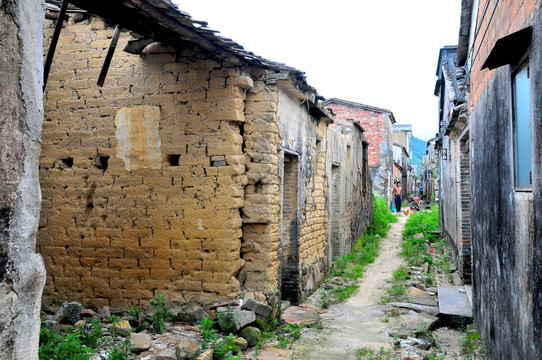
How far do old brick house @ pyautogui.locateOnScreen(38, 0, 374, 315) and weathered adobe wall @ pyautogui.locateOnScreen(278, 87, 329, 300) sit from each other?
264 millimetres

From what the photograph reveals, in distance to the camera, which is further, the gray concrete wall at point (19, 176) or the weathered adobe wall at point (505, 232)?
the weathered adobe wall at point (505, 232)

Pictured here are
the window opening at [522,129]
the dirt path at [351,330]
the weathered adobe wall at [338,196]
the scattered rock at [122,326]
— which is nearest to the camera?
the window opening at [522,129]

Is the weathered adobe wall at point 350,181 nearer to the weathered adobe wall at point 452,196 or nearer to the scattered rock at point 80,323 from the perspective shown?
the weathered adobe wall at point 452,196

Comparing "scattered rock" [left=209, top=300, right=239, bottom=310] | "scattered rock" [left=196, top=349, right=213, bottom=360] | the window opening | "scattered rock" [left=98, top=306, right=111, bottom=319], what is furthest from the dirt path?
the window opening

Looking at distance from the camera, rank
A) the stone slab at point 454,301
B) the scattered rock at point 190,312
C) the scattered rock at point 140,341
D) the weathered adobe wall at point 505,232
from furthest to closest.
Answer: the stone slab at point 454,301 → the scattered rock at point 190,312 → the scattered rock at point 140,341 → the weathered adobe wall at point 505,232

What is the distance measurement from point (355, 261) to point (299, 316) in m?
4.75

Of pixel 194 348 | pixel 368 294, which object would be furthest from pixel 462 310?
pixel 194 348

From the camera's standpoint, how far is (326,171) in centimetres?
944

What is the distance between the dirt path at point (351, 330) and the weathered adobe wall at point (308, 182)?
82 cm

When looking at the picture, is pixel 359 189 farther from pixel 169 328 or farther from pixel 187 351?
pixel 187 351

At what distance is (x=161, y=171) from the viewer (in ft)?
19.4

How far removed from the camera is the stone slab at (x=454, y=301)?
20.4ft

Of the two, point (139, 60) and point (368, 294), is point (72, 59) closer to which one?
point (139, 60)

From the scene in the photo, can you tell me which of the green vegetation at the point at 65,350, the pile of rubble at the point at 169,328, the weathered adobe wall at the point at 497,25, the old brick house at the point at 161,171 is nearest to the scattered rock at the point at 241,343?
the pile of rubble at the point at 169,328
